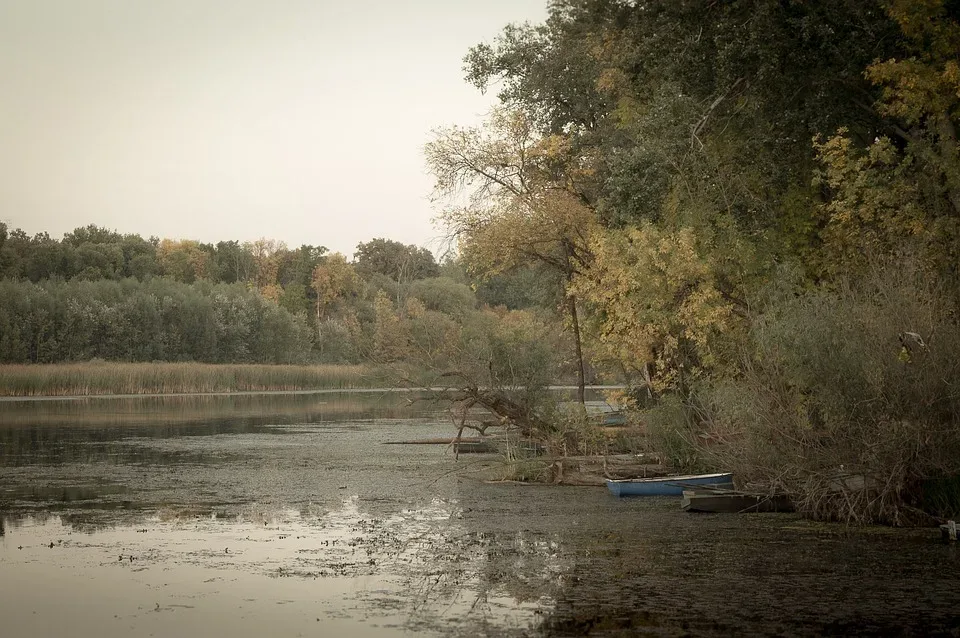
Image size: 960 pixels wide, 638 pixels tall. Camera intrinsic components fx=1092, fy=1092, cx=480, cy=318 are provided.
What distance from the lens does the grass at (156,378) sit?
5578 cm

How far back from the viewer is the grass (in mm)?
55781

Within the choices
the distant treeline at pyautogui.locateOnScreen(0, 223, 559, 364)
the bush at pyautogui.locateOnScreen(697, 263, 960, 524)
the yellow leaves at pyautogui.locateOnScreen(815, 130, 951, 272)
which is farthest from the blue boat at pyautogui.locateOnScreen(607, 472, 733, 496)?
the distant treeline at pyautogui.locateOnScreen(0, 223, 559, 364)

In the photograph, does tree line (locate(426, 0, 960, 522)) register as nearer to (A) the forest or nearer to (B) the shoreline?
(A) the forest

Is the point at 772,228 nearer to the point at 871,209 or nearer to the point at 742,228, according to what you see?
the point at 742,228

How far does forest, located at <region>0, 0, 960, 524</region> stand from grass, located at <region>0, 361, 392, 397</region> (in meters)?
23.4

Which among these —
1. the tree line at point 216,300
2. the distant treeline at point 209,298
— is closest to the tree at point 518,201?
the tree line at point 216,300

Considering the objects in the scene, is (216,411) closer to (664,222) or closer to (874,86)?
(664,222)

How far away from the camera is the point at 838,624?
10.3m

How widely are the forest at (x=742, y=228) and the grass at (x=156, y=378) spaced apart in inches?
920

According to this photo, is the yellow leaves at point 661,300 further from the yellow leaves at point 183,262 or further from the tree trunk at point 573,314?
the yellow leaves at point 183,262

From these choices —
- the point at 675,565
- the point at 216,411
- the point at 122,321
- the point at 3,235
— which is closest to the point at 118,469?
the point at 675,565

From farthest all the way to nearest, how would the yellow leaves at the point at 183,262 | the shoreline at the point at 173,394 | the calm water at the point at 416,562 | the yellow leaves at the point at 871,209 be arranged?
the yellow leaves at the point at 183,262 → the shoreline at the point at 173,394 → the yellow leaves at the point at 871,209 → the calm water at the point at 416,562

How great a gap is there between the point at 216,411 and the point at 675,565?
37.3m

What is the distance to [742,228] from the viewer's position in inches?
973
